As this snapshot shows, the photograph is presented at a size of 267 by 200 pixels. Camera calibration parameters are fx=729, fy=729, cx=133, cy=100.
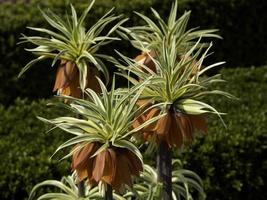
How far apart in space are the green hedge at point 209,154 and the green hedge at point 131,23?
3.87 ft

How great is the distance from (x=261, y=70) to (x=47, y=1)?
2108mm

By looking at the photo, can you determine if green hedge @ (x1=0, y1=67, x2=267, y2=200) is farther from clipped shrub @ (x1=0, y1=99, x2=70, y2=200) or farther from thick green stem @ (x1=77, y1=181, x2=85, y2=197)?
thick green stem @ (x1=77, y1=181, x2=85, y2=197)

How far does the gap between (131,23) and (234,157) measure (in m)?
2.62

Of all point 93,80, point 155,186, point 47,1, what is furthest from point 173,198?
point 47,1

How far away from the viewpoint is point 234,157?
418cm

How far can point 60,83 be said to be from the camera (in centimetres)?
229

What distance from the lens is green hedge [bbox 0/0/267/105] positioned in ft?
19.9

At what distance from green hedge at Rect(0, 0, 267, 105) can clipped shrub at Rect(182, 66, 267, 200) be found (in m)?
1.58

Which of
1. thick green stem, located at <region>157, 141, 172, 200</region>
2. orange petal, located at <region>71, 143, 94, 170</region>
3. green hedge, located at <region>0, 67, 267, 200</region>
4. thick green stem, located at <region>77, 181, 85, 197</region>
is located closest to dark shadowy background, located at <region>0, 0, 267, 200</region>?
green hedge, located at <region>0, 67, 267, 200</region>

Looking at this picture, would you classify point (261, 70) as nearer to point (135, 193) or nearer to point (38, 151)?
point (38, 151)

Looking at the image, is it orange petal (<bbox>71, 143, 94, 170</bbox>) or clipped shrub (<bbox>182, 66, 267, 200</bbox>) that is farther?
clipped shrub (<bbox>182, 66, 267, 200</bbox>)

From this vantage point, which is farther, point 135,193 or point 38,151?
point 38,151

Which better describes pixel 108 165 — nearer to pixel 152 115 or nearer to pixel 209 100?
pixel 152 115

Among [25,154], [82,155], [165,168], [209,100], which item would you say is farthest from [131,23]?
[82,155]
